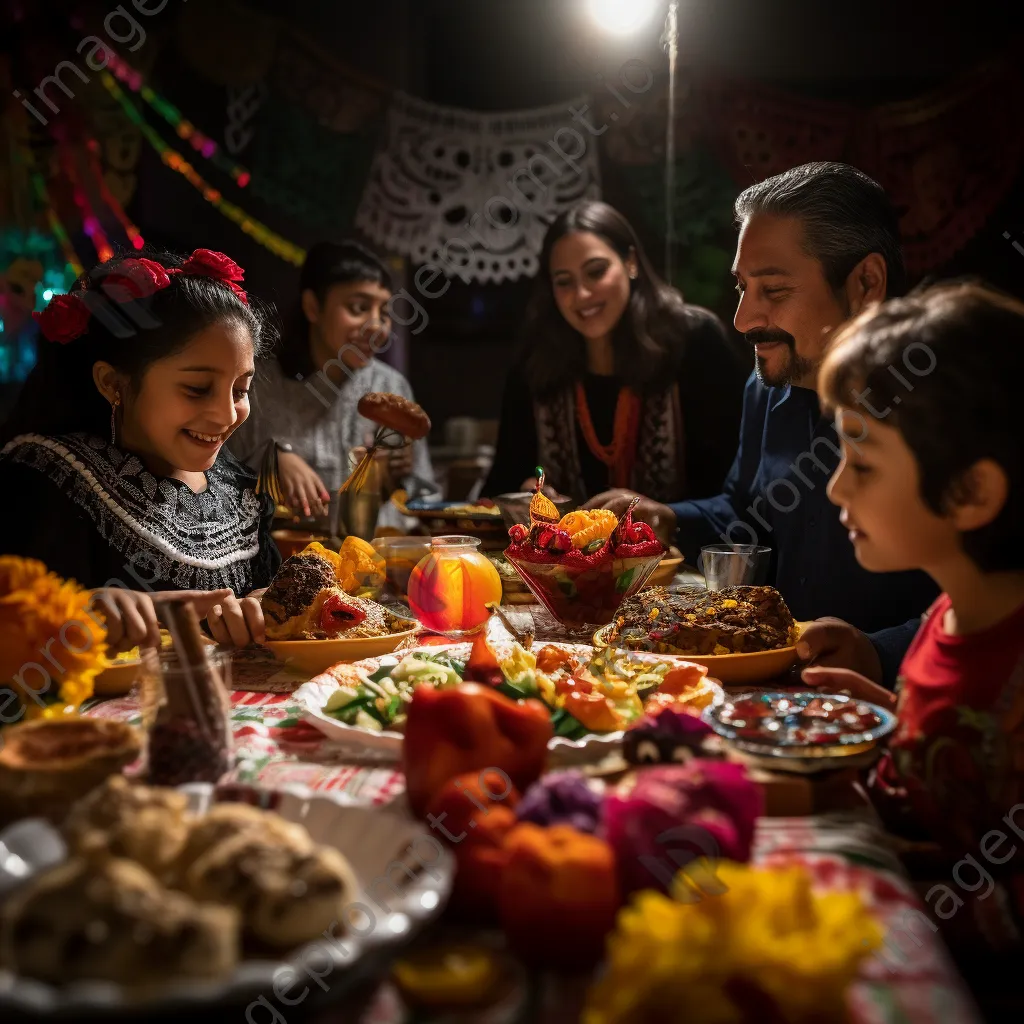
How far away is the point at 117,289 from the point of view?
2.10 meters

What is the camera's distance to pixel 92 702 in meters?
1.58

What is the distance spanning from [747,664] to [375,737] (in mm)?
668

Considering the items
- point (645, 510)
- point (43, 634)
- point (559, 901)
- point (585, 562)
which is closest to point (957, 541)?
point (559, 901)

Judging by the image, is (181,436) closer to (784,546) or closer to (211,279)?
(211,279)

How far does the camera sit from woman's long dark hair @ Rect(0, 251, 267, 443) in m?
2.11

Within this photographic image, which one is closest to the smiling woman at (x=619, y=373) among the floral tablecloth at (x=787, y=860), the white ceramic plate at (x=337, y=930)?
the floral tablecloth at (x=787, y=860)

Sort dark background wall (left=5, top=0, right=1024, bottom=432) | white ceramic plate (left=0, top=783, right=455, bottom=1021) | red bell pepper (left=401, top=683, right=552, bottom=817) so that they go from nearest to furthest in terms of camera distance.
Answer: white ceramic plate (left=0, top=783, right=455, bottom=1021)
red bell pepper (left=401, top=683, right=552, bottom=817)
dark background wall (left=5, top=0, right=1024, bottom=432)

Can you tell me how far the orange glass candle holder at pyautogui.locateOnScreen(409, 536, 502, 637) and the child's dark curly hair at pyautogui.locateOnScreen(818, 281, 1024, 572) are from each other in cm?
94

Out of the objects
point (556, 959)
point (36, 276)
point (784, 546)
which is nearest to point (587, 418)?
point (784, 546)

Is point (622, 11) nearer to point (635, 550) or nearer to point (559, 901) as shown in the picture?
point (635, 550)

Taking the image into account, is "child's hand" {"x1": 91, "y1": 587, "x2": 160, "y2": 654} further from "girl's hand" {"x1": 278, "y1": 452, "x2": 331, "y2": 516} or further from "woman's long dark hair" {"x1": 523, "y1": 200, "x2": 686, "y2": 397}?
"woman's long dark hair" {"x1": 523, "y1": 200, "x2": 686, "y2": 397}

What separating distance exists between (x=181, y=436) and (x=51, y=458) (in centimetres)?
29

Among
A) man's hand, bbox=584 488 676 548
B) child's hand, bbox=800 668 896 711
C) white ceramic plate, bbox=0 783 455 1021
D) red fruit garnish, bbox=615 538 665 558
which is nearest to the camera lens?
white ceramic plate, bbox=0 783 455 1021

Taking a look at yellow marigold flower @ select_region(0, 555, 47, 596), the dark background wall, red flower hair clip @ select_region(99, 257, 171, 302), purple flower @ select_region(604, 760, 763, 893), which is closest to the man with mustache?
red flower hair clip @ select_region(99, 257, 171, 302)
